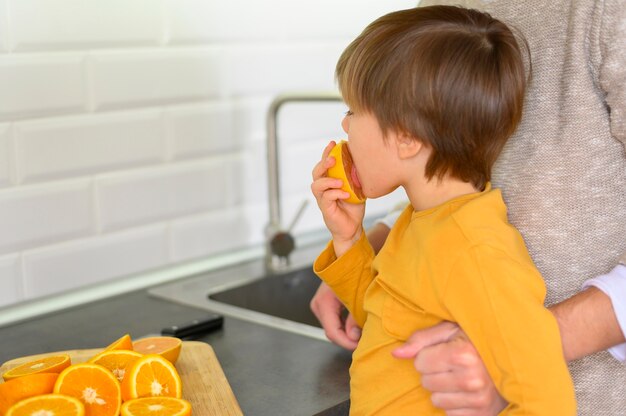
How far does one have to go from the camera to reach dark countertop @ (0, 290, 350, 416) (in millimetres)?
1342

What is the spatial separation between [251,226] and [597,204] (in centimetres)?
101

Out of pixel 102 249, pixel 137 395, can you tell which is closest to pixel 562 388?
pixel 137 395

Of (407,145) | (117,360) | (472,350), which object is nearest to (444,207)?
(407,145)

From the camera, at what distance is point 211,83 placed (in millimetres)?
1952

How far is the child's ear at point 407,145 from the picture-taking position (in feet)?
3.93

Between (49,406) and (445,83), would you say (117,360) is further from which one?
(445,83)

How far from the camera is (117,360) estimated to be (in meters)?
1.28

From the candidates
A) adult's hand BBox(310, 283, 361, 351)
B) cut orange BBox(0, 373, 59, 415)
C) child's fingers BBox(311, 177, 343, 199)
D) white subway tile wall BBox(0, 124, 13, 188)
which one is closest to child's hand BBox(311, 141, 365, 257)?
child's fingers BBox(311, 177, 343, 199)

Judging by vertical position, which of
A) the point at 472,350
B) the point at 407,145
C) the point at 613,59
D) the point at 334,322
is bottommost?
the point at 334,322

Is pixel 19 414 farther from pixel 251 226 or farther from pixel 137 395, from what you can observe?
pixel 251 226

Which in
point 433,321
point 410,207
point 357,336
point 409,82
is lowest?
point 357,336

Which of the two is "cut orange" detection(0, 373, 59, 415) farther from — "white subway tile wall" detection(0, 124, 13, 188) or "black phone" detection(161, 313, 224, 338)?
"white subway tile wall" detection(0, 124, 13, 188)

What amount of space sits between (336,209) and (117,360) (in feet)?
1.25

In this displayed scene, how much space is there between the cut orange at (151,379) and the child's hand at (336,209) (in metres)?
0.31
